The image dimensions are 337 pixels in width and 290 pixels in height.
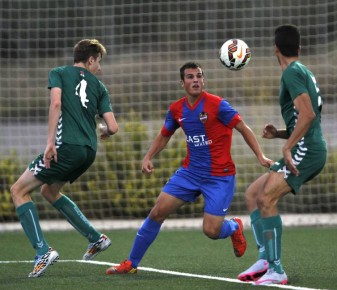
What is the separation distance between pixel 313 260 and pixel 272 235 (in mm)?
1995

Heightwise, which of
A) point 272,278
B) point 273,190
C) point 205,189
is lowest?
point 272,278

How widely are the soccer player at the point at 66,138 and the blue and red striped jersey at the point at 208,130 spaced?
0.63 m

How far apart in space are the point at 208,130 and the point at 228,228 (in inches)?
33.8

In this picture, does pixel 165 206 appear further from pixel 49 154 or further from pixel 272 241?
pixel 272 241

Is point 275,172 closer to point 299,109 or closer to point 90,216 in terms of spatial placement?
point 299,109

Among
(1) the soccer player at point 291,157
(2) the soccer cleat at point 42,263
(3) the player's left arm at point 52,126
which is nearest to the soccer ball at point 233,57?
(1) the soccer player at point 291,157

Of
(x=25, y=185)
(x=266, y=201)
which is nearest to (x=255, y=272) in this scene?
(x=266, y=201)

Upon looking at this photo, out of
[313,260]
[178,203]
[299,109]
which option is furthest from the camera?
[313,260]

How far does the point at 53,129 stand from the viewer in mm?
8344

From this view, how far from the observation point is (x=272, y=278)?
757 cm

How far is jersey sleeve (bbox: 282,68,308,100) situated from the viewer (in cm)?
743

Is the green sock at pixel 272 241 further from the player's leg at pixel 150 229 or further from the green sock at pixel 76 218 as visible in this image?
the green sock at pixel 76 218

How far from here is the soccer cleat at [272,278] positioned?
7578mm

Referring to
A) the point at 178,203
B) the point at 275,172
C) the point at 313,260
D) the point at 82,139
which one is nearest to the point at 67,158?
the point at 82,139
